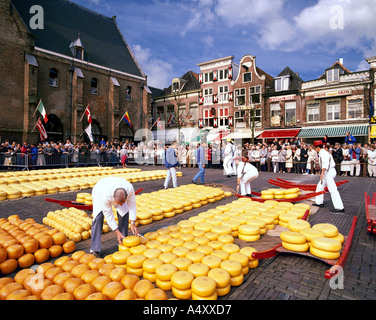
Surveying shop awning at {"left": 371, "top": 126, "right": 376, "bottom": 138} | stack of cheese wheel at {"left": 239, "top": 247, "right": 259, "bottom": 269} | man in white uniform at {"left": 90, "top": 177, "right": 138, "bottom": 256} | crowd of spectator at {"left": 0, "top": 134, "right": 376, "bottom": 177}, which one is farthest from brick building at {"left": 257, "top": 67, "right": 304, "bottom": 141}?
man in white uniform at {"left": 90, "top": 177, "right": 138, "bottom": 256}

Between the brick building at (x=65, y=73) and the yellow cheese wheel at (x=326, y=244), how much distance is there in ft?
73.2

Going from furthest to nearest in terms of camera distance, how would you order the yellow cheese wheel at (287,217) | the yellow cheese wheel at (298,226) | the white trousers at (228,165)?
the white trousers at (228,165), the yellow cheese wheel at (287,217), the yellow cheese wheel at (298,226)

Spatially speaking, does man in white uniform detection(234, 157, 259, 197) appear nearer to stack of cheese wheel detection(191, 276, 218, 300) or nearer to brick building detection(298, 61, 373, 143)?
stack of cheese wheel detection(191, 276, 218, 300)

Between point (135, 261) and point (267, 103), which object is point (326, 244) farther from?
point (267, 103)

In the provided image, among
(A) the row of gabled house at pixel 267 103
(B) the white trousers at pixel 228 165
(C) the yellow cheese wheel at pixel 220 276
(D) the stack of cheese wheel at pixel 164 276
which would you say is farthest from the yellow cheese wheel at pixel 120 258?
(A) the row of gabled house at pixel 267 103

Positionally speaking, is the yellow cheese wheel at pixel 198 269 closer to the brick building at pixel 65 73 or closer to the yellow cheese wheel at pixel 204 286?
the yellow cheese wheel at pixel 204 286

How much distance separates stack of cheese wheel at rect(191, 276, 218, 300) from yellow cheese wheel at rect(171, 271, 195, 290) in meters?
0.08

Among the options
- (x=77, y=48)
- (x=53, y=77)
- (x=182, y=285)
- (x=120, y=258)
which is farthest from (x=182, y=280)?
(x=77, y=48)

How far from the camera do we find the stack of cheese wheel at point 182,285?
9.53 ft

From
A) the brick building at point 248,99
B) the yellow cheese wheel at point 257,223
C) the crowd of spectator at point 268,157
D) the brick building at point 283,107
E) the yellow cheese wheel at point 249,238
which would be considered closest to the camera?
the yellow cheese wheel at point 249,238

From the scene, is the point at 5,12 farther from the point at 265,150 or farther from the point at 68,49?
the point at 265,150

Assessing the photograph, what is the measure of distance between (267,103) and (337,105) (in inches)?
297
